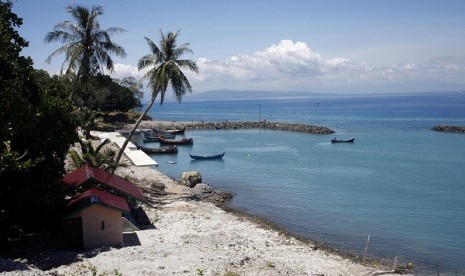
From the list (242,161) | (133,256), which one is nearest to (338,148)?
(242,161)

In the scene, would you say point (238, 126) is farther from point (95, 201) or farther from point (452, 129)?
point (95, 201)

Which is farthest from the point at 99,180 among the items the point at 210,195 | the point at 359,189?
the point at 359,189

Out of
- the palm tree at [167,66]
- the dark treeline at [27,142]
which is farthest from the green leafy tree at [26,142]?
the palm tree at [167,66]

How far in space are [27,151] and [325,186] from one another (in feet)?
102

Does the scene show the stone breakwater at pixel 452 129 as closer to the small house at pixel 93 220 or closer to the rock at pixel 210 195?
the rock at pixel 210 195

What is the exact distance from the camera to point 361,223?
3078 centimetres

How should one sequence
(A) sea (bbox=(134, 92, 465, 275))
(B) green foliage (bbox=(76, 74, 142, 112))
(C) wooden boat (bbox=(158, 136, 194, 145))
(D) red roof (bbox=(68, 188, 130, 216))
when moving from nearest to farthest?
1. (D) red roof (bbox=(68, 188, 130, 216))
2. (A) sea (bbox=(134, 92, 465, 275))
3. (C) wooden boat (bbox=(158, 136, 194, 145))
4. (B) green foliage (bbox=(76, 74, 142, 112))

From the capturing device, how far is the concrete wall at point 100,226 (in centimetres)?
1894

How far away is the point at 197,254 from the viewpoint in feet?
62.2

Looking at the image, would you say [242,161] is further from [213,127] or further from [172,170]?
[213,127]

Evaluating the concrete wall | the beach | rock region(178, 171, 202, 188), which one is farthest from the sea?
the concrete wall

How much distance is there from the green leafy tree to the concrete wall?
1485 mm

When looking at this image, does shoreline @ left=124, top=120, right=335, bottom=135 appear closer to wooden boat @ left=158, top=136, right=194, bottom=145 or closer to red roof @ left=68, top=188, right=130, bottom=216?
wooden boat @ left=158, top=136, right=194, bottom=145

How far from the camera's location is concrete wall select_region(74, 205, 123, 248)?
1894 centimetres
